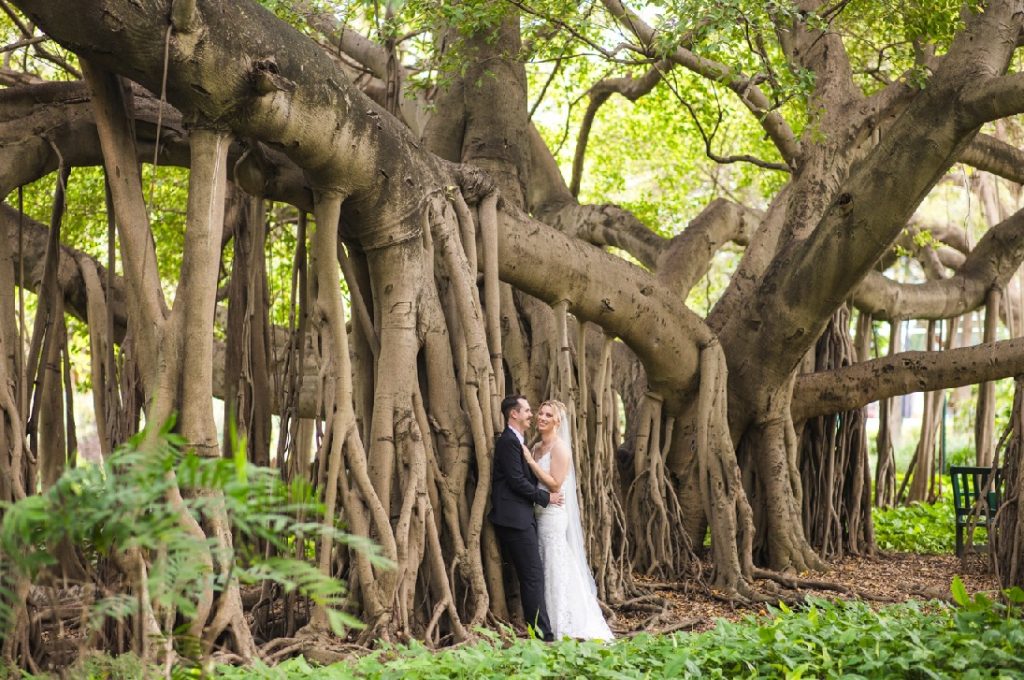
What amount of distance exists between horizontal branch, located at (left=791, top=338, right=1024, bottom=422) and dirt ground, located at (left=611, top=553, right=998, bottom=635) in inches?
44.7

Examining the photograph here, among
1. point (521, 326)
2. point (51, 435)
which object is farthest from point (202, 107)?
point (521, 326)

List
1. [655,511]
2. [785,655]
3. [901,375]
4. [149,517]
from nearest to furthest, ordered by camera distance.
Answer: [149,517] < [785,655] < [655,511] < [901,375]

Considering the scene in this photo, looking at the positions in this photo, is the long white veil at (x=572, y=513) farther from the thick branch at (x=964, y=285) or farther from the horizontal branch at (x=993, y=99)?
→ the thick branch at (x=964, y=285)

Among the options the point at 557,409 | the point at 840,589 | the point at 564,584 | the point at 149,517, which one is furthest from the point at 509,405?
the point at 149,517

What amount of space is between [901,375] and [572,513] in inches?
120

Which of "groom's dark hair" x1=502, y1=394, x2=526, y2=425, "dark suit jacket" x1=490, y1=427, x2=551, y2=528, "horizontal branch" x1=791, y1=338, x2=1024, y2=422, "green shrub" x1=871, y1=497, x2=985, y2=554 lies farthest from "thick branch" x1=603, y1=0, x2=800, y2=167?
"green shrub" x1=871, y1=497, x2=985, y2=554

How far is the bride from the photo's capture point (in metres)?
5.83

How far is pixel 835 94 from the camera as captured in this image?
825 cm

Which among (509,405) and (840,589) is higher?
(509,405)

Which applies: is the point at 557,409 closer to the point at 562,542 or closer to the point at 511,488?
the point at 511,488

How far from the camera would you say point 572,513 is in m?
6.14

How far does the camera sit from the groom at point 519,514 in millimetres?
5738

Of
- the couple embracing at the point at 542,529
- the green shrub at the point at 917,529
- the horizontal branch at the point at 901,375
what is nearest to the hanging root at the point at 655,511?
the horizontal branch at the point at 901,375

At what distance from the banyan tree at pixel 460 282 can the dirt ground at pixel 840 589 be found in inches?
8.0
